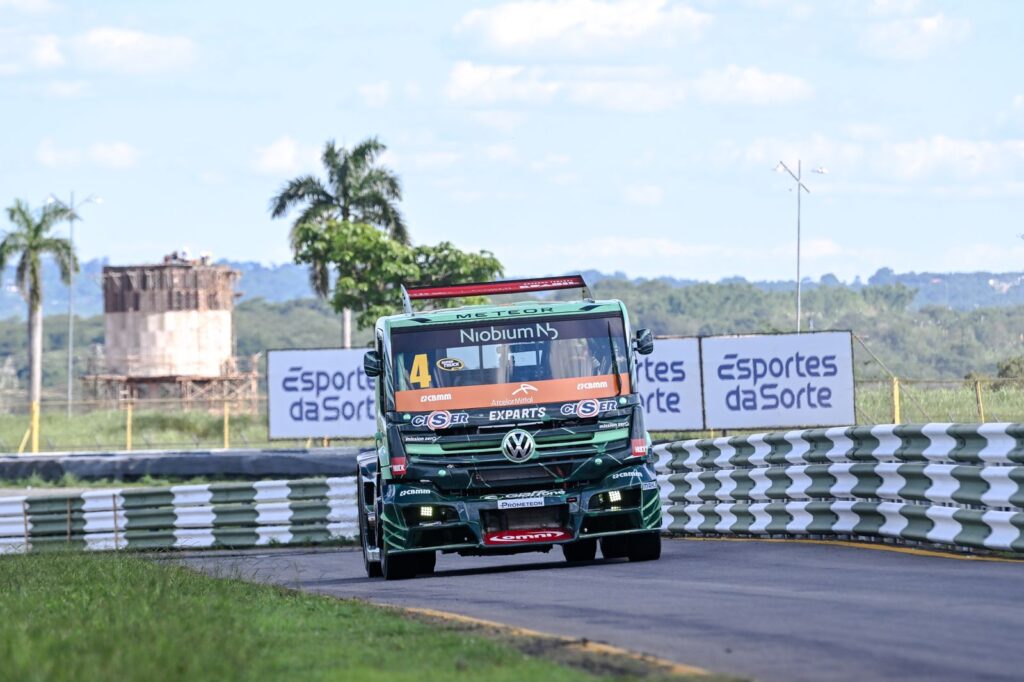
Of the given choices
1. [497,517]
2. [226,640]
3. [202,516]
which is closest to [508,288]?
[497,517]

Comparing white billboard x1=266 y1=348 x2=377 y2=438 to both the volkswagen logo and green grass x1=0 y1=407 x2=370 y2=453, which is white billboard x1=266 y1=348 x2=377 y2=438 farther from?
the volkswagen logo

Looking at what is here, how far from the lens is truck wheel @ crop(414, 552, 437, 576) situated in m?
17.3

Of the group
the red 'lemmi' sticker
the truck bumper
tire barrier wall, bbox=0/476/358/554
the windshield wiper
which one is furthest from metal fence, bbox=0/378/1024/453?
the red 'lemmi' sticker

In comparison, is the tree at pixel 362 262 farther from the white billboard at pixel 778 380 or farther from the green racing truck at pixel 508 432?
the green racing truck at pixel 508 432

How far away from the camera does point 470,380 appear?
16.8 metres

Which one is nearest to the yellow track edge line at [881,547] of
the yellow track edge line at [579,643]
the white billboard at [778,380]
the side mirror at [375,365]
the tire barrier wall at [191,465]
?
the side mirror at [375,365]

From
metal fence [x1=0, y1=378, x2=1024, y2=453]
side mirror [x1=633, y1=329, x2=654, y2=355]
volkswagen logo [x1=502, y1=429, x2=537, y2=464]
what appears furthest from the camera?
metal fence [x1=0, y1=378, x2=1024, y2=453]

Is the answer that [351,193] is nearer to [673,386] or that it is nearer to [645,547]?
[673,386]

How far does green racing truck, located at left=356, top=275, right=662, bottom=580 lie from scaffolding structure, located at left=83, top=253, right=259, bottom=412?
10545 cm

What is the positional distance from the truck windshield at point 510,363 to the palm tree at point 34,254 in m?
66.1

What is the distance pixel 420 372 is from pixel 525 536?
70.8 inches

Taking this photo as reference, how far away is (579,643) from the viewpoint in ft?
33.6

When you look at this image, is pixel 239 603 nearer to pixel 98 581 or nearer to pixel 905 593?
pixel 98 581

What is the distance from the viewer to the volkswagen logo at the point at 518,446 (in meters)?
16.5
